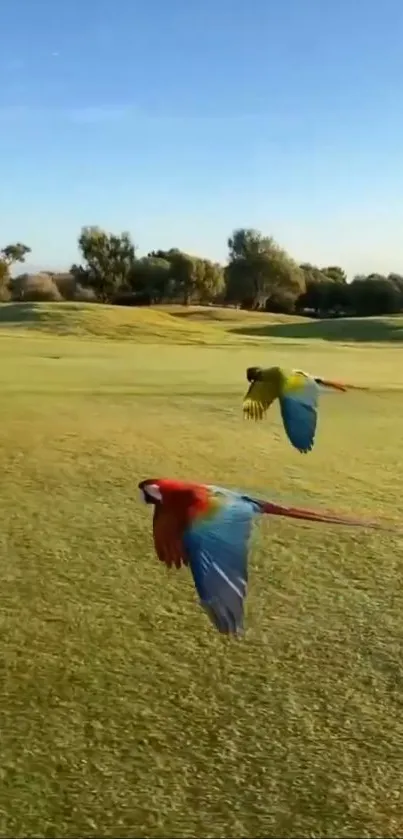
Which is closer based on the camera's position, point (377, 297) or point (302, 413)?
point (302, 413)

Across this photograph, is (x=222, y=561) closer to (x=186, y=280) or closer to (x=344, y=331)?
(x=344, y=331)

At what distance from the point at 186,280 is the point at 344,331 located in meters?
12.0

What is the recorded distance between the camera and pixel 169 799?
80 centimetres

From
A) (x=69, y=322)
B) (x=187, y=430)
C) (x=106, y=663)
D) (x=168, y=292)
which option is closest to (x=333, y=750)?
(x=106, y=663)

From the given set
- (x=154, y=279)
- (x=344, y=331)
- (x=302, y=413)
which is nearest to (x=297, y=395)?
(x=302, y=413)

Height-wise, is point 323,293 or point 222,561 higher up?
point 323,293

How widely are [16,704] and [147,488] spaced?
38cm

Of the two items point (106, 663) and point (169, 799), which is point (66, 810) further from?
point (106, 663)

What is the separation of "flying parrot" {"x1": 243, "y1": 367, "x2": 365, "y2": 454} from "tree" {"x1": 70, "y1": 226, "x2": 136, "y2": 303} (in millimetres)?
22647

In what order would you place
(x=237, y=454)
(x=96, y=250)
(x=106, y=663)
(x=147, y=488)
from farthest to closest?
(x=96, y=250)
(x=237, y=454)
(x=106, y=663)
(x=147, y=488)

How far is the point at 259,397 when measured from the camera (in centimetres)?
116

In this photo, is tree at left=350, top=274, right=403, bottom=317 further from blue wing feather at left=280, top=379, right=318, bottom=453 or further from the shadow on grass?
blue wing feather at left=280, top=379, right=318, bottom=453

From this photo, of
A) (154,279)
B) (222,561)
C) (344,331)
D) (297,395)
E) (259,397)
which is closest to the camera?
(222,561)

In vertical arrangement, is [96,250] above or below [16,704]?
above
